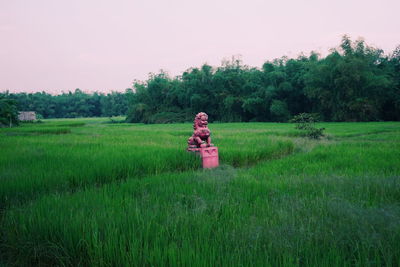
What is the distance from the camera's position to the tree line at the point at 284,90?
25.2 metres

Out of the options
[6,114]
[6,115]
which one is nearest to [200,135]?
[6,114]

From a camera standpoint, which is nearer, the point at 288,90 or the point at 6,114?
the point at 6,114

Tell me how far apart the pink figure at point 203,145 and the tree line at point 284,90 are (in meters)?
22.3

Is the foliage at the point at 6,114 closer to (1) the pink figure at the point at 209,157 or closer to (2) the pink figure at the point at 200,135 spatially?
(2) the pink figure at the point at 200,135

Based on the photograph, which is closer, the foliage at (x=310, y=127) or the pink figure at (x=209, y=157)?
the pink figure at (x=209, y=157)

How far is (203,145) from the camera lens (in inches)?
245

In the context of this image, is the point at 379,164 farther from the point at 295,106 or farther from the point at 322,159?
the point at 295,106

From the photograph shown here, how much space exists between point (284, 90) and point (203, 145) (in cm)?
2631

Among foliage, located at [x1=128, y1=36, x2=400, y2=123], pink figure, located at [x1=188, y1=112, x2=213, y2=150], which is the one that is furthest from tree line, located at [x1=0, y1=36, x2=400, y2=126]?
pink figure, located at [x1=188, y1=112, x2=213, y2=150]

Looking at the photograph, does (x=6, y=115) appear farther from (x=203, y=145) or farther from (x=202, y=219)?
(x=202, y=219)

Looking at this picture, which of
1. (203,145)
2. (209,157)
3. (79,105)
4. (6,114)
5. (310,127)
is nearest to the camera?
(209,157)

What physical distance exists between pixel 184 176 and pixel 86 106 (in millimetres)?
72849

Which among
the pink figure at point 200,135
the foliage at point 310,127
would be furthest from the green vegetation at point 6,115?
the foliage at point 310,127

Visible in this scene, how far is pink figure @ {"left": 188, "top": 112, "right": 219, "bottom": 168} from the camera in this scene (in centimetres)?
588
